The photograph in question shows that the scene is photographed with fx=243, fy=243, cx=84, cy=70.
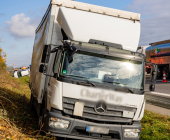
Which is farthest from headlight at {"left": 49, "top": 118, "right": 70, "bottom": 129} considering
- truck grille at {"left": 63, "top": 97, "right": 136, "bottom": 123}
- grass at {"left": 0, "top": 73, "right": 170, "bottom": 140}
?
grass at {"left": 0, "top": 73, "right": 170, "bottom": 140}

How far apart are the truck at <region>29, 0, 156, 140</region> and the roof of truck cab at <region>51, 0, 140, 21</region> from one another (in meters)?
0.48

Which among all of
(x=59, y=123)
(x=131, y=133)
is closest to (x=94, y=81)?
(x=59, y=123)

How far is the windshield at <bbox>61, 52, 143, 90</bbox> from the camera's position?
5223 mm

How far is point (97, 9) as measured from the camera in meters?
6.70

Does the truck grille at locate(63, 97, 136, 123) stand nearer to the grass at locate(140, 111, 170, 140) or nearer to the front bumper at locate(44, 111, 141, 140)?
the front bumper at locate(44, 111, 141, 140)

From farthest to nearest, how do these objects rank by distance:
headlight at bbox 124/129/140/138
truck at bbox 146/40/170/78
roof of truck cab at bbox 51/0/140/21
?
truck at bbox 146/40/170/78, roof of truck cab at bbox 51/0/140/21, headlight at bbox 124/129/140/138

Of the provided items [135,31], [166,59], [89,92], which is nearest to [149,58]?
[166,59]

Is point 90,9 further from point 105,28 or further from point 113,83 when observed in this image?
point 113,83

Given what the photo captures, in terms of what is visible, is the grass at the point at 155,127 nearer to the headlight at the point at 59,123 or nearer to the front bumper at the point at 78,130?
the front bumper at the point at 78,130

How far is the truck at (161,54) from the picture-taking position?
21.5 meters

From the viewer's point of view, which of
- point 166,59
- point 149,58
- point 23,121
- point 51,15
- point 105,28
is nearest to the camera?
point 105,28

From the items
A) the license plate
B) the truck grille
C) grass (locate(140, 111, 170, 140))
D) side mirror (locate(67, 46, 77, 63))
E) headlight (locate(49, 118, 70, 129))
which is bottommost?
grass (locate(140, 111, 170, 140))

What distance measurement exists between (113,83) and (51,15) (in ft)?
8.96

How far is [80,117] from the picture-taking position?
500 centimetres
